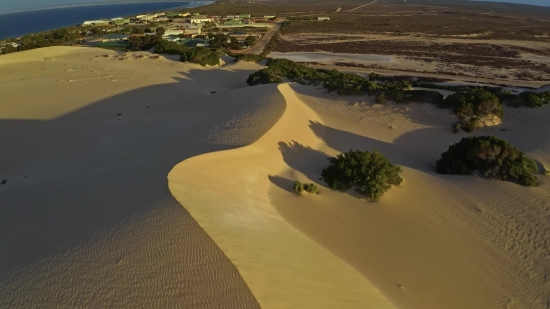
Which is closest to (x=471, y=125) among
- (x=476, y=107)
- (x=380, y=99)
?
(x=476, y=107)

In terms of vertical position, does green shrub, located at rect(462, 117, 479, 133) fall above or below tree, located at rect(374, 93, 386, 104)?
below

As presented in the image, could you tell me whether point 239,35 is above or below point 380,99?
above

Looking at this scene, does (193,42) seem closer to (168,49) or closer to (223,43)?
(223,43)

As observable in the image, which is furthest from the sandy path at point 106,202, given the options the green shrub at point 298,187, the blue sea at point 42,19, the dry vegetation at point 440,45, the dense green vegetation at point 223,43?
the blue sea at point 42,19

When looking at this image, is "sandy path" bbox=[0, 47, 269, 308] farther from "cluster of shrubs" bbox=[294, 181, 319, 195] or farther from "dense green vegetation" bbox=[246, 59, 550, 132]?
"dense green vegetation" bbox=[246, 59, 550, 132]

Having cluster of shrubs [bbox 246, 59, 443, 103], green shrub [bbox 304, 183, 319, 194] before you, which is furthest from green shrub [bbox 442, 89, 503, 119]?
green shrub [bbox 304, 183, 319, 194]

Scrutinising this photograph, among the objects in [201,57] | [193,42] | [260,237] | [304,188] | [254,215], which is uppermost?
[193,42]

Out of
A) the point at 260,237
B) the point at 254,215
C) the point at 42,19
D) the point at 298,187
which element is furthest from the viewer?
the point at 42,19

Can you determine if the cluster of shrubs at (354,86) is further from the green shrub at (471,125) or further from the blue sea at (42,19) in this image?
the blue sea at (42,19)

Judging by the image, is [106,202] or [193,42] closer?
[106,202]
